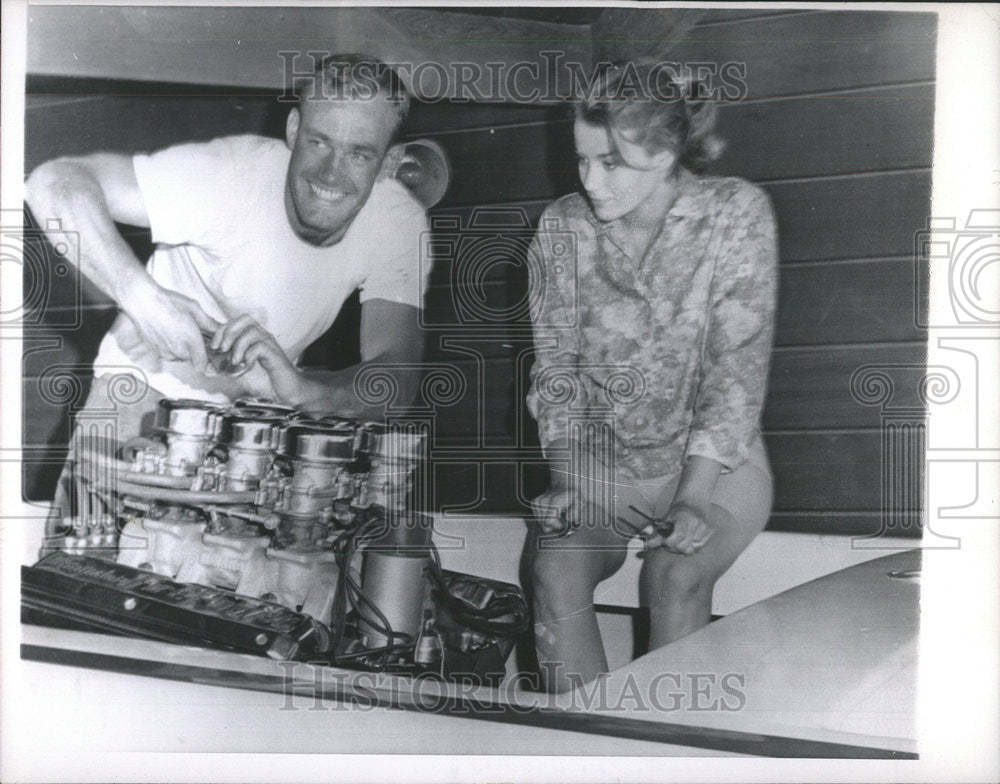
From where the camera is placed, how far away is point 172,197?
187 centimetres

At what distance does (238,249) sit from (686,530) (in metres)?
1.12

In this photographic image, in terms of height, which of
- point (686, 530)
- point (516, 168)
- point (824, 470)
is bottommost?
point (686, 530)

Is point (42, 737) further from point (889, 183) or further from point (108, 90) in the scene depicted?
point (889, 183)

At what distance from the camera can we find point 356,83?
1.86m

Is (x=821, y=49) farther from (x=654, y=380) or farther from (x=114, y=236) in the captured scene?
(x=114, y=236)

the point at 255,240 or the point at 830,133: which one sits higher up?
the point at 830,133

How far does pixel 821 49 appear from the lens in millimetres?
1858

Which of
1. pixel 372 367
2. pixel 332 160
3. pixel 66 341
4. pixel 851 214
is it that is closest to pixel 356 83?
pixel 332 160

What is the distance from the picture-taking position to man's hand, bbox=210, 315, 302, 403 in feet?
6.08

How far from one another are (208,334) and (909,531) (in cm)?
155

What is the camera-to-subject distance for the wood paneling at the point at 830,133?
1841 mm

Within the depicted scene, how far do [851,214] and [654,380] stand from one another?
1.81 ft

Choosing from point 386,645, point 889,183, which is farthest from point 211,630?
point 889,183

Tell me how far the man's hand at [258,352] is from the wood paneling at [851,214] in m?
1.08
